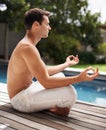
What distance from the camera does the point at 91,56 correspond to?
52.9ft

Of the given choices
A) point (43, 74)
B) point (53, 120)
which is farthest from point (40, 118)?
point (43, 74)

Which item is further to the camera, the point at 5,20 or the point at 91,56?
the point at 91,56

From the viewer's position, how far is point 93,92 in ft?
24.0

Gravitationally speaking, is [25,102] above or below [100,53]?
above

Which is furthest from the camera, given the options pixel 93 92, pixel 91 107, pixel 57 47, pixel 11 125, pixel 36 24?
pixel 57 47

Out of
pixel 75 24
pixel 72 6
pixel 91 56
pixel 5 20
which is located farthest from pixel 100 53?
pixel 5 20

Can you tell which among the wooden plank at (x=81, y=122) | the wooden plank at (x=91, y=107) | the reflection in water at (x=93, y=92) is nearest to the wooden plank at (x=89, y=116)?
the wooden plank at (x=81, y=122)

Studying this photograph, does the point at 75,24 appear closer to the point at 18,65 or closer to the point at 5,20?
the point at 5,20

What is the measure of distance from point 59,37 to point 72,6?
5.82ft

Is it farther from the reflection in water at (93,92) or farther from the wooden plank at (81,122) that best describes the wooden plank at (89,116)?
the reflection in water at (93,92)

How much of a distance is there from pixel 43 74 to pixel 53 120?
1.62 ft

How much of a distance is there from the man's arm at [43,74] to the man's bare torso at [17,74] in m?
0.16

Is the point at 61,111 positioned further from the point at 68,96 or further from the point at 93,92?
the point at 93,92

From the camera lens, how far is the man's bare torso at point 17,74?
296cm
